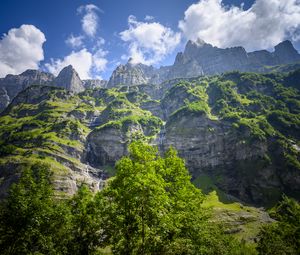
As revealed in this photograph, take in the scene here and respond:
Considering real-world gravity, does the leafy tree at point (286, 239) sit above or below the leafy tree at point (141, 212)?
below

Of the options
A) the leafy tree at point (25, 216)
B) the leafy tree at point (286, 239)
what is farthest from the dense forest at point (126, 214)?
the leafy tree at point (286, 239)

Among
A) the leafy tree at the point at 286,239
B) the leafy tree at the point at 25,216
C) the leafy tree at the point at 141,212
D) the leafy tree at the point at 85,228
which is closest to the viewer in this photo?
the leafy tree at the point at 141,212

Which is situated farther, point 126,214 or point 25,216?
point 25,216

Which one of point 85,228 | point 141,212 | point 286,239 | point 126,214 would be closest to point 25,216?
point 85,228

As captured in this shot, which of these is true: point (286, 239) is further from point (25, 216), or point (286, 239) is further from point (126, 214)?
point (25, 216)

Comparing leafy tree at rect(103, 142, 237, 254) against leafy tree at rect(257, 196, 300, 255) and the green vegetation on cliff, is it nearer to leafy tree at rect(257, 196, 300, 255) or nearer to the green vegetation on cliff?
the green vegetation on cliff

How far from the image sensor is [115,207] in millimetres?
25375

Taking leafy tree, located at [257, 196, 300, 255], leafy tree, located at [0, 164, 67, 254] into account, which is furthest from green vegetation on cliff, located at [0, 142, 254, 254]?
leafy tree, located at [257, 196, 300, 255]

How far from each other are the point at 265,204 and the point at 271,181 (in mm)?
18610

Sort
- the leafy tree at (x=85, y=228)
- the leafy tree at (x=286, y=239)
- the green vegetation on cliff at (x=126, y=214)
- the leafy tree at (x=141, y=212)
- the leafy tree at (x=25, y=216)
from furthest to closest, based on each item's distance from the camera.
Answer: the leafy tree at (x=286, y=239), the leafy tree at (x=85, y=228), the leafy tree at (x=25, y=216), the green vegetation on cliff at (x=126, y=214), the leafy tree at (x=141, y=212)

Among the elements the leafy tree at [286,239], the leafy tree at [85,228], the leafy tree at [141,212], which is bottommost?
the leafy tree at [286,239]

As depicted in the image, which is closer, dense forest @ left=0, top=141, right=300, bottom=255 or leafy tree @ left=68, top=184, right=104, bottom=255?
dense forest @ left=0, top=141, right=300, bottom=255

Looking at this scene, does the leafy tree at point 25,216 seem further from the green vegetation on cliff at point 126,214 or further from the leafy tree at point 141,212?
the leafy tree at point 141,212

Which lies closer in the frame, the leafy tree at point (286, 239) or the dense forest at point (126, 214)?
the dense forest at point (126, 214)
